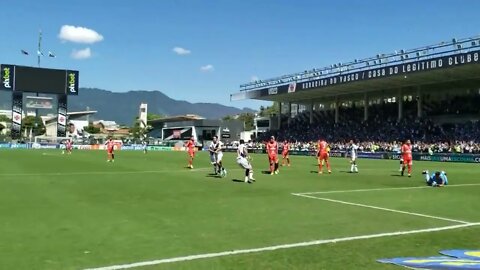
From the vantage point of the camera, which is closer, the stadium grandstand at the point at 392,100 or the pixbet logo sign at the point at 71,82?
the stadium grandstand at the point at 392,100

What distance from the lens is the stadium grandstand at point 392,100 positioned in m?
55.4

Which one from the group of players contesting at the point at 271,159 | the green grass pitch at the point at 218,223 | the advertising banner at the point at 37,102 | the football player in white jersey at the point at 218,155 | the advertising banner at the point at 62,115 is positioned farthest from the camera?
the advertising banner at the point at 37,102

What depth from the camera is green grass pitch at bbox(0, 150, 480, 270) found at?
311 inches

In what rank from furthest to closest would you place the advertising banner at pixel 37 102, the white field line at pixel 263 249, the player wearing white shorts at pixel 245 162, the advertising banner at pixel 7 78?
the advertising banner at pixel 37 102
the advertising banner at pixel 7 78
the player wearing white shorts at pixel 245 162
the white field line at pixel 263 249

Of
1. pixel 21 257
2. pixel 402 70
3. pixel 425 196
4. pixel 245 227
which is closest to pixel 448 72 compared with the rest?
pixel 402 70

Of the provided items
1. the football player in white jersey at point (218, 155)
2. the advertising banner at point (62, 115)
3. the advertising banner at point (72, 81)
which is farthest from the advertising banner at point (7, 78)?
the football player in white jersey at point (218, 155)

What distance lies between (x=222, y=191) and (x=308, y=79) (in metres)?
57.5

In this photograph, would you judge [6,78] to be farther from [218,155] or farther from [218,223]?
[218,223]

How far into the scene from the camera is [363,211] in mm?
13336

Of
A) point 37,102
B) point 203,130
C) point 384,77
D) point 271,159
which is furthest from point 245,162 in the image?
point 203,130

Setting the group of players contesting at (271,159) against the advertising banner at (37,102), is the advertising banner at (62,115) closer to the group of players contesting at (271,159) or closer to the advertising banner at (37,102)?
the advertising banner at (37,102)

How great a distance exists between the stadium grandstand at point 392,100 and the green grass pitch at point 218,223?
38570 millimetres

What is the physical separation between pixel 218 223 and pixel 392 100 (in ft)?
224

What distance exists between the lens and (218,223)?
1111 cm
